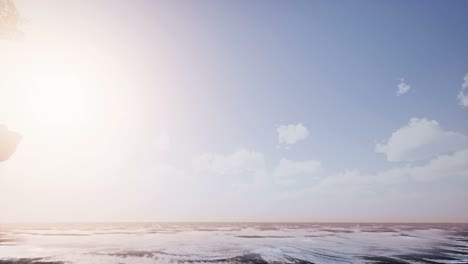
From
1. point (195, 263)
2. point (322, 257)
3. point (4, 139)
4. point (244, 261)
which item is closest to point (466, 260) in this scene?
point (322, 257)

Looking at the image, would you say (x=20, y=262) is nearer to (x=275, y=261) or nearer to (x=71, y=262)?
(x=71, y=262)

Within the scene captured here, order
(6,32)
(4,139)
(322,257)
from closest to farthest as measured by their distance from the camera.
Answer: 1. (6,32)
2. (4,139)
3. (322,257)

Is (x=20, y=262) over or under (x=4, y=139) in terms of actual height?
under

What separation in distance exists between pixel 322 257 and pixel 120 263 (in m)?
17.1

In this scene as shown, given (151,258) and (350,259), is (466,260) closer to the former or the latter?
(350,259)

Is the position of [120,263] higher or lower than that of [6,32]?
lower

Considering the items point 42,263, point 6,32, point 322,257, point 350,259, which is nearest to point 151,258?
point 42,263

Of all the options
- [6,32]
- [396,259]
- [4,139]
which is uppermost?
[6,32]

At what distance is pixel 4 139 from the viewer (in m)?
14.3

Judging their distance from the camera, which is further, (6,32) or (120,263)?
(120,263)

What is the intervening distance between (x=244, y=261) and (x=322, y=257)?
7.40 meters

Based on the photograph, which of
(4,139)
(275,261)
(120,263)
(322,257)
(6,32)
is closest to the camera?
(6,32)

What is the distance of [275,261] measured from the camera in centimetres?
2289

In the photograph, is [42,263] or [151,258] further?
[151,258]
